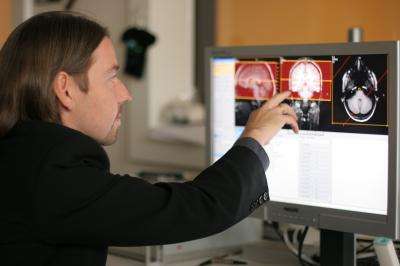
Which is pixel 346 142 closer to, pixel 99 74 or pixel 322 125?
pixel 322 125

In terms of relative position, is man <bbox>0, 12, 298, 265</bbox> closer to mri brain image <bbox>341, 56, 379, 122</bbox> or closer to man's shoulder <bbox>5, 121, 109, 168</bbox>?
man's shoulder <bbox>5, 121, 109, 168</bbox>

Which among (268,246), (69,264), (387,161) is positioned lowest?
(268,246)

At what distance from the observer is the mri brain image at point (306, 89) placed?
132cm

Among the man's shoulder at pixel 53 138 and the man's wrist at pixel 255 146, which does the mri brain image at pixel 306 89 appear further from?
the man's shoulder at pixel 53 138

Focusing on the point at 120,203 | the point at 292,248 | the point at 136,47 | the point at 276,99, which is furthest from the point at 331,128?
the point at 136,47

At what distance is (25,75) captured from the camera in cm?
109

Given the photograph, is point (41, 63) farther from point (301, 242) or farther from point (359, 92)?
point (301, 242)

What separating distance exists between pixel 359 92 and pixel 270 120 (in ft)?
0.60

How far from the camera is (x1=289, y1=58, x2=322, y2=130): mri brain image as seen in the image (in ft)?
4.33

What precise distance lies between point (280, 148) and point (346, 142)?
16 cm

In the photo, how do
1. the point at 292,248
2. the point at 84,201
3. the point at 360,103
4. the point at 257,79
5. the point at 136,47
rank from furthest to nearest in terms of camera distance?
1. the point at 136,47
2. the point at 292,248
3. the point at 257,79
4. the point at 360,103
5. the point at 84,201

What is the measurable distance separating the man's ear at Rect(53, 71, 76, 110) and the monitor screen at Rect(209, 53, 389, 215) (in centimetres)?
45

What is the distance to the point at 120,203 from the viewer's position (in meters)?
1.02

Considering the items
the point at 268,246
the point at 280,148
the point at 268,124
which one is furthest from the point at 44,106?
the point at 268,246
